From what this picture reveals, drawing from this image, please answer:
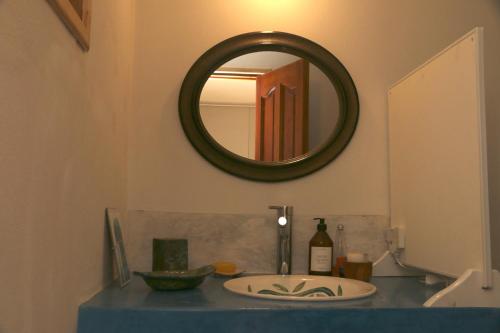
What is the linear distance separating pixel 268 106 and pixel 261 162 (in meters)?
0.20

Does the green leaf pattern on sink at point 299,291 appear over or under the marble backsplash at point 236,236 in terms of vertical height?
under

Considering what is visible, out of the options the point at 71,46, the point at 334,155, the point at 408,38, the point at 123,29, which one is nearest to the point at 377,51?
the point at 408,38

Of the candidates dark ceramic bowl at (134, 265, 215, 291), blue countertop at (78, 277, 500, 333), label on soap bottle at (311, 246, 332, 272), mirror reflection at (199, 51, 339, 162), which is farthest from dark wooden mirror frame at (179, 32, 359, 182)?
blue countertop at (78, 277, 500, 333)

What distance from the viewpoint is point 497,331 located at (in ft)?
4.02

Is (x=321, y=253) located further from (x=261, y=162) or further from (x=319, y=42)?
(x=319, y=42)

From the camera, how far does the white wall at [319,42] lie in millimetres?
1788

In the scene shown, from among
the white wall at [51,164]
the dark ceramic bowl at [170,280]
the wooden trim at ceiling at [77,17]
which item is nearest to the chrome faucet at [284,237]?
the dark ceramic bowl at [170,280]

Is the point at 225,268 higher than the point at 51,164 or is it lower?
lower

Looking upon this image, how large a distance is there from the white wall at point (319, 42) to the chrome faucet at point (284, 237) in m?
0.12

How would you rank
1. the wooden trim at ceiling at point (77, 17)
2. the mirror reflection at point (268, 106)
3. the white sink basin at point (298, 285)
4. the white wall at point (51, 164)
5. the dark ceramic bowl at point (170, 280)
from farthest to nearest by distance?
the mirror reflection at point (268, 106) < the white sink basin at point (298, 285) < the dark ceramic bowl at point (170, 280) < the wooden trim at ceiling at point (77, 17) < the white wall at point (51, 164)

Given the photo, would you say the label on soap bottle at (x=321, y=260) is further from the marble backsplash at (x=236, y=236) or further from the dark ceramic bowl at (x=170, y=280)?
the dark ceramic bowl at (x=170, y=280)

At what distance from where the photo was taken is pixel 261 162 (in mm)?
1782

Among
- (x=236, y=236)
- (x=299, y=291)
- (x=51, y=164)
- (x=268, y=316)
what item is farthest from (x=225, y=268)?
(x=51, y=164)

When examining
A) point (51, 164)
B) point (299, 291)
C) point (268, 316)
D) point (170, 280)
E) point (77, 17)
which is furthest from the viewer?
point (299, 291)
